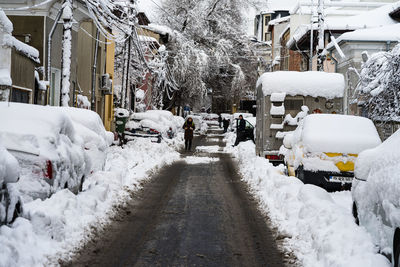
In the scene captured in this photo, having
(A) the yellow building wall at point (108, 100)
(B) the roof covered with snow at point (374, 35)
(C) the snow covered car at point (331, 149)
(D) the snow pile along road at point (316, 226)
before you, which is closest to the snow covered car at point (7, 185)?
(D) the snow pile along road at point (316, 226)

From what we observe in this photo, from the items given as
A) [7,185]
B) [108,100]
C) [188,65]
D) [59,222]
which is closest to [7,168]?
[7,185]

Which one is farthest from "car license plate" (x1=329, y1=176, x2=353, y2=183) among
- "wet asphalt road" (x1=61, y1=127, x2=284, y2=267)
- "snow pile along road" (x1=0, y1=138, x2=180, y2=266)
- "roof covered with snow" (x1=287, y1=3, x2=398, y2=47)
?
"roof covered with snow" (x1=287, y1=3, x2=398, y2=47)

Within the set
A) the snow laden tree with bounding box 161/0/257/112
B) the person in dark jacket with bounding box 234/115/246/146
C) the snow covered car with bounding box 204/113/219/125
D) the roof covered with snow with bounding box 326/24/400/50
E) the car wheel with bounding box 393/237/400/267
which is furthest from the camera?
the snow covered car with bounding box 204/113/219/125

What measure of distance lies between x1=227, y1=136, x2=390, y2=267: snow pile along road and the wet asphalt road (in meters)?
0.32

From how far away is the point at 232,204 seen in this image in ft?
37.9

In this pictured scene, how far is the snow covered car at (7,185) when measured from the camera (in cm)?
592

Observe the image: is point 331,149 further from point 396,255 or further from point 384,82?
point 396,255

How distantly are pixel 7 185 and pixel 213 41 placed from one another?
147 ft

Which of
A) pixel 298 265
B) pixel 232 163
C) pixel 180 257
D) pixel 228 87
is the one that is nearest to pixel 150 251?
pixel 180 257

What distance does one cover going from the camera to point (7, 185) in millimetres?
6223

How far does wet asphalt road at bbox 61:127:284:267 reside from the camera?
23.0ft

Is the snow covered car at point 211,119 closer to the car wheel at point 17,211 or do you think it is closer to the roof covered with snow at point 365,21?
the roof covered with snow at point 365,21

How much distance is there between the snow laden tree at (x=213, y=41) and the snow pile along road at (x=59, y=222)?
34454 millimetres

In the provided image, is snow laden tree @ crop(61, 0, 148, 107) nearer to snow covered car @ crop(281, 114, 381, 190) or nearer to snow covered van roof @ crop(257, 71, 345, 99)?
snow covered van roof @ crop(257, 71, 345, 99)
